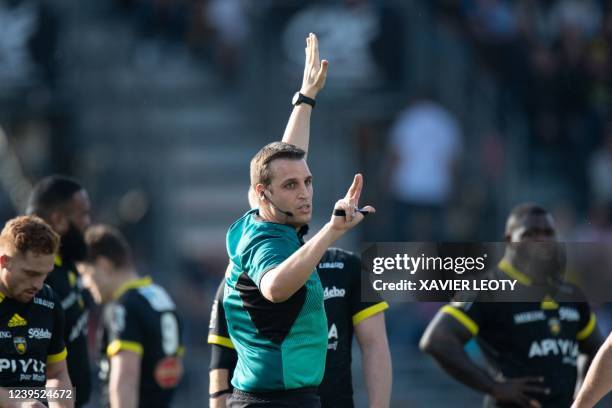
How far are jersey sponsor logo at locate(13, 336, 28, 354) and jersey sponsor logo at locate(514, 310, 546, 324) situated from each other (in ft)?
10.5

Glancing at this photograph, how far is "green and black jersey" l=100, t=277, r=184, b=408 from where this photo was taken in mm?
9062

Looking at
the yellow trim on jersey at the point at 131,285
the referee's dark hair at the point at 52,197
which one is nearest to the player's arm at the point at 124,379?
the yellow trim on jersey at the point at 131,285

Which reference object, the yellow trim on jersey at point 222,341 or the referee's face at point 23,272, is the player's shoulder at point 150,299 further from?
the referee's face at point 23,272

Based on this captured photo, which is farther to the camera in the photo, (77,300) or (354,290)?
(77,300)

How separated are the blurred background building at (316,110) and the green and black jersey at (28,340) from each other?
8.44m

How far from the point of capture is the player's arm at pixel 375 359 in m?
7.62

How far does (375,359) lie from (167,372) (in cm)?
214

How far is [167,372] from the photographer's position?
9.30m

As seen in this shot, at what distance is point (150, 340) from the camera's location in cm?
918

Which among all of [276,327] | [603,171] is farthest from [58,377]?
[603,171]

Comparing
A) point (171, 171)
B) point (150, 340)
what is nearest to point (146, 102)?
point (171, 171)

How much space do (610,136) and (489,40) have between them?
2.11 m

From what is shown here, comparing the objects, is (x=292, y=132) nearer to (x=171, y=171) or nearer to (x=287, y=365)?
(x=287, y=365)

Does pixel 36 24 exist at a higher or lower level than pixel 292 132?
higher
